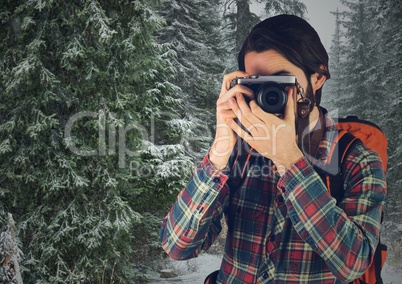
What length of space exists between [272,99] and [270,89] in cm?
5

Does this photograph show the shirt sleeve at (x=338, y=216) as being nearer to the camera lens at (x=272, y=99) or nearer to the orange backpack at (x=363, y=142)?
the orange backpack at (x=363, y=142)

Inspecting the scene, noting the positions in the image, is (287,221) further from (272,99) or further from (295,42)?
(295,42)

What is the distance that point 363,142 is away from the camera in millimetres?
1321

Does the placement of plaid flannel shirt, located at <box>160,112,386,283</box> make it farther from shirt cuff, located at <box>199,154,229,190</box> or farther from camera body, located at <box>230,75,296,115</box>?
camera body, located at <box>230,75,296,115</box>

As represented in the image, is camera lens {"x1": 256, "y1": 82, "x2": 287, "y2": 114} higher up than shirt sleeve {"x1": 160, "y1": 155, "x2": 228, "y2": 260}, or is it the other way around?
camera lens {"x1": 256, "y1": 82, "x2": 287, "y2": 114}

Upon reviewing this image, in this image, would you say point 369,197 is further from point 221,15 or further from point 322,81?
point 221,15

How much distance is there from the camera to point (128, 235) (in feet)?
13.2

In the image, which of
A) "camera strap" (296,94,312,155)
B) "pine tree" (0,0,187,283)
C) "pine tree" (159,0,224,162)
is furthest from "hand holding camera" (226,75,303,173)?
"pine tree" (159,0,224,162)

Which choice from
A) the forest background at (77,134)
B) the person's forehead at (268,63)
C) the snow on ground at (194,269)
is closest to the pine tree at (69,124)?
the forest background at (77,134)

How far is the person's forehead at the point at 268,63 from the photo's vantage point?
150cm

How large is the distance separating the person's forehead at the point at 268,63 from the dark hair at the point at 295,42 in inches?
0.8

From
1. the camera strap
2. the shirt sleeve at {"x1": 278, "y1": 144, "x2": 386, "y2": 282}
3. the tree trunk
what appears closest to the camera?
the shirt sleeve at {"x1": 278, "y1": 144, "x2": 386, "y2": 282}

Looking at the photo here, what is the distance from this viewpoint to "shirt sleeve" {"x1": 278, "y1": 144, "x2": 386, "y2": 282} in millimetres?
1055

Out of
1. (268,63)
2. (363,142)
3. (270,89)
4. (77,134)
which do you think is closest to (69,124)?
(77,134)
